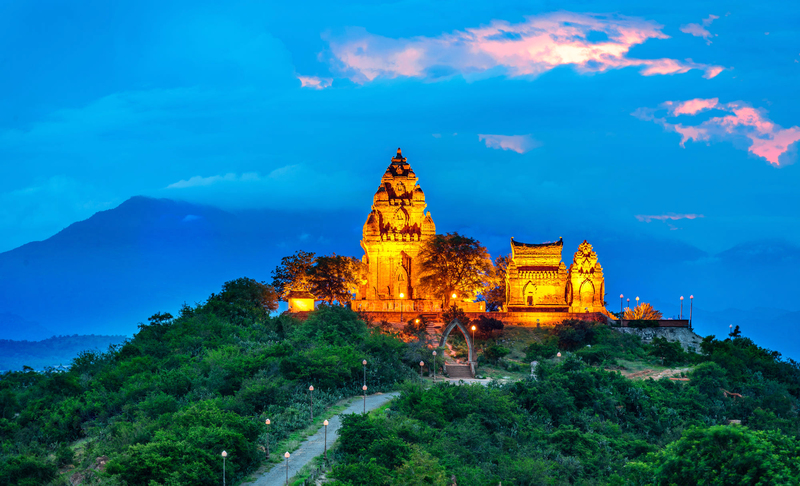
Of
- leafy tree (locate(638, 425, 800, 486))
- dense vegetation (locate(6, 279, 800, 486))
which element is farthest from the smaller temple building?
leafy tree (locate(638, 425, 800, 486))

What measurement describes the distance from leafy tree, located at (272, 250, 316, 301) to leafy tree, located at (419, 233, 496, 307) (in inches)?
338

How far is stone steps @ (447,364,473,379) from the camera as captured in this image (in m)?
50.0

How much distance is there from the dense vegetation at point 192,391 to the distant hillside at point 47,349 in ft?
249

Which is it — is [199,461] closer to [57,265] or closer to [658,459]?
[658,459]

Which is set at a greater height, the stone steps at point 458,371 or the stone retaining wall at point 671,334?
the stone retaining wall at point 671,334

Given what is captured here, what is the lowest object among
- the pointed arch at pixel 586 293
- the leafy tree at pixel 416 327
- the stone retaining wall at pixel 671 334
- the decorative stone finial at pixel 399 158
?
the stone retaining wall at pixel 671 334

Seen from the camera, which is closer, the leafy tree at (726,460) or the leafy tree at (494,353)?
the leafy tree at (726,460)

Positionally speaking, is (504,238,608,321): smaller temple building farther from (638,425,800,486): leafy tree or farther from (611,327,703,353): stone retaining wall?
(638,425,800,486): leafy tree

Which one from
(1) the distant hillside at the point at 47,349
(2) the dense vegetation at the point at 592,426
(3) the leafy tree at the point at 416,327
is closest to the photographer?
(2) the dense vegetation at the point at 592,426

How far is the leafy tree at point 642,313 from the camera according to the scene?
66438 millimetres

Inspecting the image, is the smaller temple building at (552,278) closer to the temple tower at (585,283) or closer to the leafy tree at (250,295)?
the temple tower at (585,283)

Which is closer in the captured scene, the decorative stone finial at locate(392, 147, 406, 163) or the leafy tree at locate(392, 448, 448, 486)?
the leafy tree at locate(392, 448, 448, 486)

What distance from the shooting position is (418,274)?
6681cm

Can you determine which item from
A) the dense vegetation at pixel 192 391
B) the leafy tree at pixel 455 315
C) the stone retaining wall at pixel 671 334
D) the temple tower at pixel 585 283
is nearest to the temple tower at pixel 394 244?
the leafy tree at pixel 455 315
